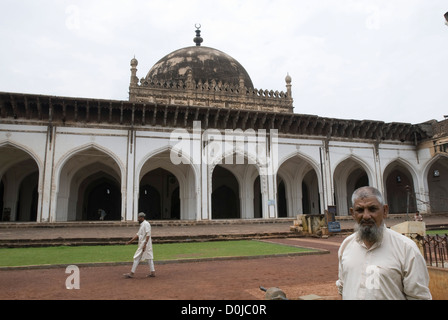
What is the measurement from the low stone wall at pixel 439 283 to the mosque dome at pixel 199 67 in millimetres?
19028

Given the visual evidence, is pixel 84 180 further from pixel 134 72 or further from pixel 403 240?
pixel 403 240

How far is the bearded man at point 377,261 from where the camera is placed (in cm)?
166

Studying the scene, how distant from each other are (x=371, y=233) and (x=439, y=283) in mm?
2815

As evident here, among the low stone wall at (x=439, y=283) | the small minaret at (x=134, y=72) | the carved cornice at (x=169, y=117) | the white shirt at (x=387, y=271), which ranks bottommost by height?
the low stone wall at (x=439, y=283)

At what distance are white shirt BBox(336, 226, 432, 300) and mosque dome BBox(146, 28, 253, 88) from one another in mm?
20482

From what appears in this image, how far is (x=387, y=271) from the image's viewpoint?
170cm

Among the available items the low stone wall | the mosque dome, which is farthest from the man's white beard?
the mosque dome

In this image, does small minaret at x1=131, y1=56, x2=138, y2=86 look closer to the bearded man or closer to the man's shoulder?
the bearded man

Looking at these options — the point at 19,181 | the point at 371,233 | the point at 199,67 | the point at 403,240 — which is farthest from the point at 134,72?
the point at 403,240

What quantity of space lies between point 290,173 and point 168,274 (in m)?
17.2

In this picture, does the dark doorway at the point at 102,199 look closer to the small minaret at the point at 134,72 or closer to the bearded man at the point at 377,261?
the small minaret at the point at 134,72

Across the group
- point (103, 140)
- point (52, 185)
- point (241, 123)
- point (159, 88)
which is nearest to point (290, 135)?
point (241, 123)

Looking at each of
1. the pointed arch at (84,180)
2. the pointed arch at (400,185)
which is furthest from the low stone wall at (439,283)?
the pointed arch at (400,185)

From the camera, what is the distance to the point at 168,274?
18.5ft
